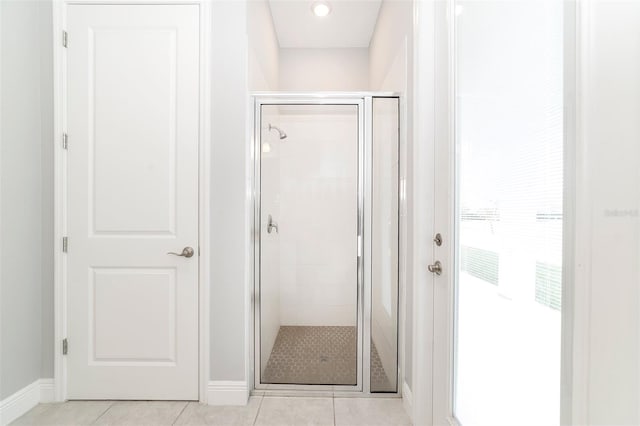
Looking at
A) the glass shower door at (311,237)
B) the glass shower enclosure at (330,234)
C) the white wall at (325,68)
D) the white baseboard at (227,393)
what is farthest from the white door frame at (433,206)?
the white wall at (325,68)

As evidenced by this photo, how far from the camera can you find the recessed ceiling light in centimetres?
262

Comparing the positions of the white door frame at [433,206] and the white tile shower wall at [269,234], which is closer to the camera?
the white door frame at [433,206]

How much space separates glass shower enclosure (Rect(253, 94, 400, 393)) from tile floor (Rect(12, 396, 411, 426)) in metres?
0.14

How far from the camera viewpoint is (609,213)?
64cm

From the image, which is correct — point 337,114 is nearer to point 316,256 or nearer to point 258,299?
point 316,256

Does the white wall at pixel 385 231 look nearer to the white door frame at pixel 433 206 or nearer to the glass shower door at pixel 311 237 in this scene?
the glass shower door at pixel 311 237

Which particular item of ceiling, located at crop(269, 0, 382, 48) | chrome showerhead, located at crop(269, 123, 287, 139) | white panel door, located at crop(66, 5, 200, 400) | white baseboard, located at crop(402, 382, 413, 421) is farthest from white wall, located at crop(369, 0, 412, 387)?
white panel door, located at crop(66, 5, 200, 400)

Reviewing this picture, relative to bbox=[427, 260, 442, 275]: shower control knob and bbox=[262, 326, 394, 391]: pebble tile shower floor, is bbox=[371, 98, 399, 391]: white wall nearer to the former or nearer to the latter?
bbox=[262, 326, 394, 391]: pebble tile shower floor

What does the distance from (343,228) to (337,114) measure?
74 centimetres

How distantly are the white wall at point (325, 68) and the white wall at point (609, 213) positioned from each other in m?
2.87

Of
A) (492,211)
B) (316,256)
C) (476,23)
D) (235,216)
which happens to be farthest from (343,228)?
(476,23)

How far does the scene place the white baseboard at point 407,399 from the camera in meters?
1.68

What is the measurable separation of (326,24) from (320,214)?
2023 mm

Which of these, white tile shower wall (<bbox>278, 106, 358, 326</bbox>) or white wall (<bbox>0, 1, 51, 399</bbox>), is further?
white tile shower wall (<bbox>278, 106, 358, 326</bbox>)
